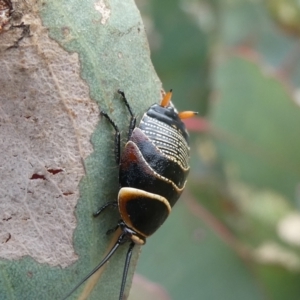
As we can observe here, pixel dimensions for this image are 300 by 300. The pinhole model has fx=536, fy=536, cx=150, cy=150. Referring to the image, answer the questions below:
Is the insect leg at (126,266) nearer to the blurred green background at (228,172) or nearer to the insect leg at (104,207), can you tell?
the insect leg at (104,207)

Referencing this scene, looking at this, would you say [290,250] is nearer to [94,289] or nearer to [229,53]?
[229,53]

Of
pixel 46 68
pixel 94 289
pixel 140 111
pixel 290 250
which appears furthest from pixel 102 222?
pixel 290 250

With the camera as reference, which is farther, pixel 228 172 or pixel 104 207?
pixel 228 172

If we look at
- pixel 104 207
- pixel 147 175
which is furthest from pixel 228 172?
pixel 104 207

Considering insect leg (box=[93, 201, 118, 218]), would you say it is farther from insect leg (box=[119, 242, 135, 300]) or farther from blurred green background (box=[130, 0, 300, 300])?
blurred green background (box=[130, 0, 300, 300])

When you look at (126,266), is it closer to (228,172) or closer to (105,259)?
(105,259)

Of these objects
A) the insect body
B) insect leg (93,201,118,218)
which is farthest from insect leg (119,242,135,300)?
insect leg (93,201,118,218)
